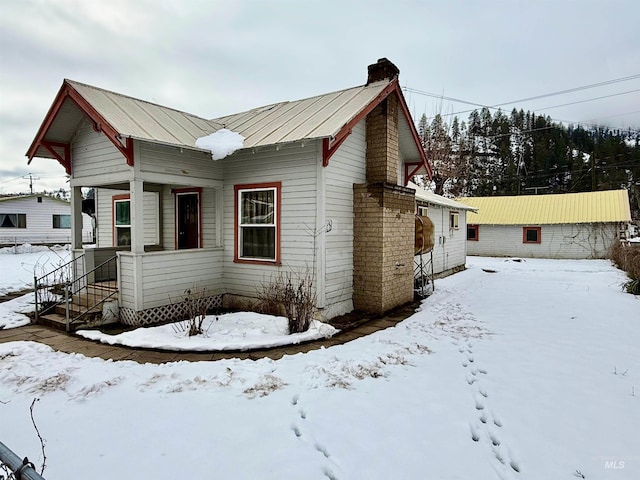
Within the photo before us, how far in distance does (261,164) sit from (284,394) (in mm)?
5379

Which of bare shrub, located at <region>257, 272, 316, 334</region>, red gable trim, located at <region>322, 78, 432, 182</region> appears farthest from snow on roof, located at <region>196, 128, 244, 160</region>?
bare shrub, located at <region>257, 272, 316, 334</region>

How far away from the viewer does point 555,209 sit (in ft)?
79.2

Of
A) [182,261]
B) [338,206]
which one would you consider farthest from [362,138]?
[182,261]

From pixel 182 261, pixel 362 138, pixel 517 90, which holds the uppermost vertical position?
pixel 517 90

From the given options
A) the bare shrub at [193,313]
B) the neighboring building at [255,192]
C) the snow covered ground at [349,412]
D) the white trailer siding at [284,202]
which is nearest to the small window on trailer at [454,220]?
the neighboring building at [255,192]

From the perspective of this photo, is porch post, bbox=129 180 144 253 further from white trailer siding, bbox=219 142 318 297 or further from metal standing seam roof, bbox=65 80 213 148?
white trailer siding, bbox=219 142 318 297

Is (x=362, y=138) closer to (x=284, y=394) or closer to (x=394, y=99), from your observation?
(x=394, y=99)

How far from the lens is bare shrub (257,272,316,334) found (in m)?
6.66

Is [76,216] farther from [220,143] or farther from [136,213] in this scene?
[220,143]

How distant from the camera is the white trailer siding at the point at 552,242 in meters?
22.1

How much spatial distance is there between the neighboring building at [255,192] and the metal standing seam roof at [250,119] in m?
0.04

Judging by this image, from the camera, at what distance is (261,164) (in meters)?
8.21

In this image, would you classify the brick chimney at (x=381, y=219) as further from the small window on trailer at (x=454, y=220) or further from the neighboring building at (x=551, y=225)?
the neighboring building at (x=551, y=225)

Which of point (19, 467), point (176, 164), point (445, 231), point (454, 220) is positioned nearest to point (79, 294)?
point (176, 164)
